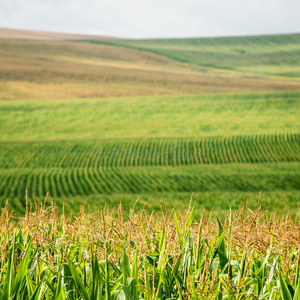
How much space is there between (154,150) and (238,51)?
94.2 meters

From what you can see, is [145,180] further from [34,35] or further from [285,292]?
[34,35]

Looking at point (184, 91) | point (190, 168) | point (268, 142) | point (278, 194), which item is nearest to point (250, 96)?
point (184, 91)

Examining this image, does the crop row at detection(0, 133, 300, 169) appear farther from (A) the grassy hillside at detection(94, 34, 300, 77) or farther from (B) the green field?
(A) the grassy hillside at detection(94, 34, 300, 77)

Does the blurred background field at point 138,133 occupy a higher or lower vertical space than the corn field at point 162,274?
lower

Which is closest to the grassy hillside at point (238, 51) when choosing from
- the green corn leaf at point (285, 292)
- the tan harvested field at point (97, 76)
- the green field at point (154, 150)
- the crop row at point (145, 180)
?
the tan harvested field at point (97, 76)

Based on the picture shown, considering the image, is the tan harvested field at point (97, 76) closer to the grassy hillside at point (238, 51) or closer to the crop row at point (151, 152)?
the grassy hillside at point (238, 51)

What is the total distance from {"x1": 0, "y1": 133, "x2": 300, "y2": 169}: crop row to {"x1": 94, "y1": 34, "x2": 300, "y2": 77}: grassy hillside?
6195cm

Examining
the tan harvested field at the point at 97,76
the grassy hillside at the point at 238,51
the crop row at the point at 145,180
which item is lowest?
the crop row at the point at 145,180

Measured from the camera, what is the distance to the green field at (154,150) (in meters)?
24.4

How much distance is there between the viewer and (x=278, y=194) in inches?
925

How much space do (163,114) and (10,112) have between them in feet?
64.9

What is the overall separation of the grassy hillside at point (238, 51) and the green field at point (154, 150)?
162 feet

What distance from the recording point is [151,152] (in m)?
35.1

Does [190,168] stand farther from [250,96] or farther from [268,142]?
[250,96]
